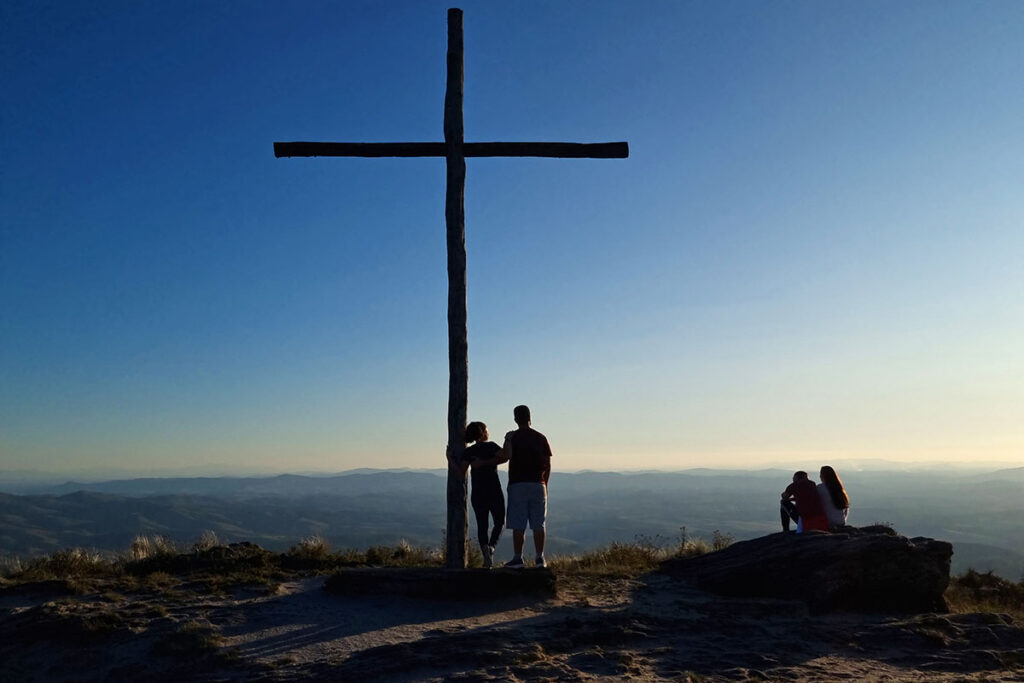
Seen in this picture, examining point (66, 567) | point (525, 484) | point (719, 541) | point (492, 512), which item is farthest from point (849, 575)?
point (66, 567)

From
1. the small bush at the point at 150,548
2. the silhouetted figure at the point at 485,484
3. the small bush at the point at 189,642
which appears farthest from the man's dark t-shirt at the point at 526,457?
the small bush at the point at 150,548

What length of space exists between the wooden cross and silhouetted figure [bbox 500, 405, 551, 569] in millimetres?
792

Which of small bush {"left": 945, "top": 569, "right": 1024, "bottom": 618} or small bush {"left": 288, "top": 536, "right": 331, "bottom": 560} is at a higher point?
small bush {"left": 288, "top": 536, "right": 331, "bottom": 560}

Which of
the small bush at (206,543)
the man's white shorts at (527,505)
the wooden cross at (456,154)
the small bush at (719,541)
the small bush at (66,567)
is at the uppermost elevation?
the wooden cross at (456,154)

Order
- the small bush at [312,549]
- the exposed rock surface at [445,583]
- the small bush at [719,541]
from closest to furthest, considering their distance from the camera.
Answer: the exposed rock surface at [445,583], the small bush at [312,549], the small bush at [719,541]

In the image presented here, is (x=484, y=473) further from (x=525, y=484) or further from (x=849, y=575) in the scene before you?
(x=849, y=575)

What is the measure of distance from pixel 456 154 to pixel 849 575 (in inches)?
342

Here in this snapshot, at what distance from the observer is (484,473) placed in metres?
9.70

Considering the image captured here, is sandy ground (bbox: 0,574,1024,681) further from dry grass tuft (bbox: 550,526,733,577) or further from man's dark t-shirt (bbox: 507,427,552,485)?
dry grass tuft (bbox: 550,526,733,577)

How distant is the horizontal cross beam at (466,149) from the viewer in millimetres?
10273

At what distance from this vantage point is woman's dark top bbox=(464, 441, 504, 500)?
9.51 metres

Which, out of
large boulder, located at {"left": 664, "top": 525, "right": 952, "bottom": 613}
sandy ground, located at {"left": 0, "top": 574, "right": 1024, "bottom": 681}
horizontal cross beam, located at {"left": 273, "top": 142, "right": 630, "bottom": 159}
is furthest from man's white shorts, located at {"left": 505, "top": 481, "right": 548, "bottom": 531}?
horizontal cross beam, located at {"left": 273, "top": 142, "right": 630, "bottom": 159}

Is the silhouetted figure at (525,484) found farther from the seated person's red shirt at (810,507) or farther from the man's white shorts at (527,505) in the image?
the seated person's red shirt at (810,507)

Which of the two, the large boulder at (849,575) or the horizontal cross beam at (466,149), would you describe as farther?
the horizontal cross beam at (466,149)
